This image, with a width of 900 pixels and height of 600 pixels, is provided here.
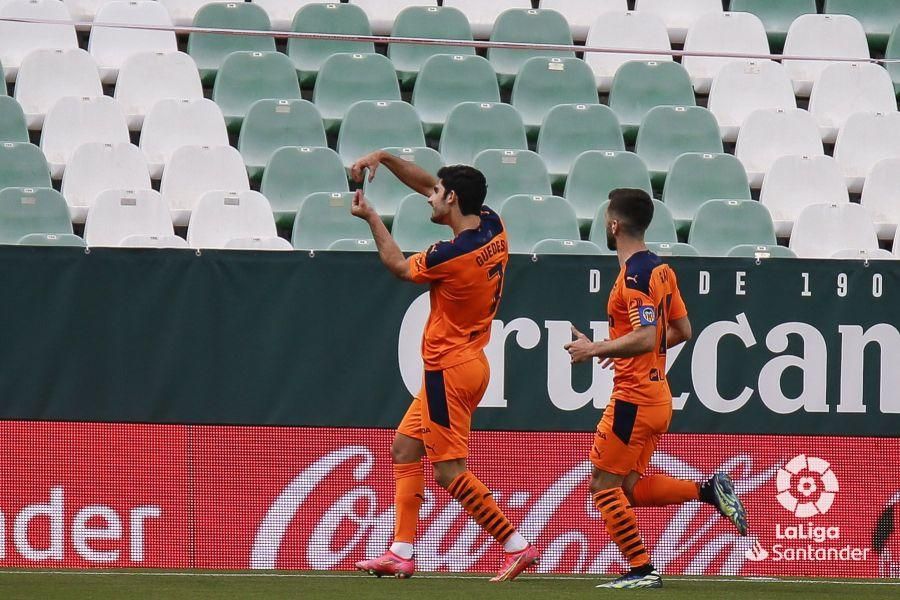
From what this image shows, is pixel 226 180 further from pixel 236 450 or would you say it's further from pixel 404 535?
pixel 404 535

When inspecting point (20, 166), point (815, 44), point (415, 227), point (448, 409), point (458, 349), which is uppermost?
point (815, 44)

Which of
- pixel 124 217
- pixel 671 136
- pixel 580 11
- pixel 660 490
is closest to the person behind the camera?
pixel 660 490

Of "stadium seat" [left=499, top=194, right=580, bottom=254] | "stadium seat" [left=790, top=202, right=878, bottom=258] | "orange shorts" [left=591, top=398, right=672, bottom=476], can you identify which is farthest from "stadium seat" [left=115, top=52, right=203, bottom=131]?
"orange shorts" [left=591, top=398, right=672, bottom=476]

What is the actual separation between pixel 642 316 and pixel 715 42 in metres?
6.37

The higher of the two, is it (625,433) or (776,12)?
(776,12)

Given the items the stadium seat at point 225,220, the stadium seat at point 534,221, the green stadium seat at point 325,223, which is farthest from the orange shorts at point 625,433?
the stadium seat at point 225,220

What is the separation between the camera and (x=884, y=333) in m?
7.50

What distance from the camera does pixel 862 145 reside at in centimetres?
1083

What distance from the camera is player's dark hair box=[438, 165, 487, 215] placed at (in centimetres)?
602

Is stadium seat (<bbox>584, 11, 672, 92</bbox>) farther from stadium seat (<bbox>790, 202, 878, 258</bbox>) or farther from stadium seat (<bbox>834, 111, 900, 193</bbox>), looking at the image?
stadium seat (<bbox>790, 202, 878, 258</bbox>)

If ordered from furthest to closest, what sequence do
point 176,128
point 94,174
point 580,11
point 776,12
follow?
point 776,12 → point 580,11 → point 176,128 → point 94,174

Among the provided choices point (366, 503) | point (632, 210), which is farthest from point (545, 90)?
point (632, 210)

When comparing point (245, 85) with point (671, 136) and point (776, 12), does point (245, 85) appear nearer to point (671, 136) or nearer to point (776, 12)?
point (671, 136)

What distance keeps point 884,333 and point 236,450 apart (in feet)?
11.3
